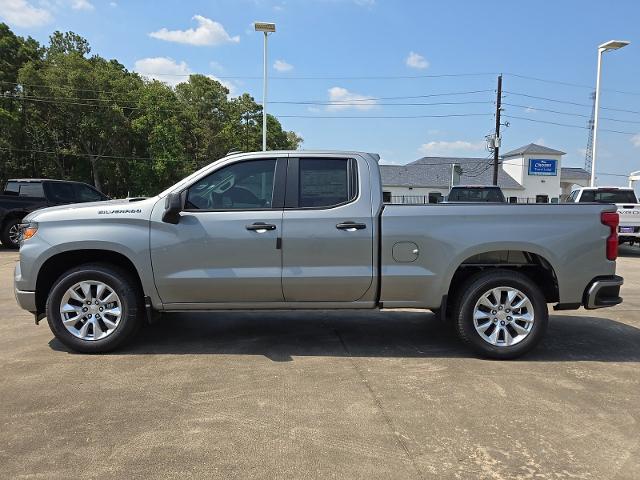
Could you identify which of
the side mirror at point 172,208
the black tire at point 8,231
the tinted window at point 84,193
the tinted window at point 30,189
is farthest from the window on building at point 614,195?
the black tire at point 8,231

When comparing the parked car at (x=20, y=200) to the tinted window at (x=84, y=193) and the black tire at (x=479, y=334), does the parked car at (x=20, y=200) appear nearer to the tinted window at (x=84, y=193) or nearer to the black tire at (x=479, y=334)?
the tinted window at (x=84, y=193)

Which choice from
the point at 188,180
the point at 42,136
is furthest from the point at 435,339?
the point at 42,136

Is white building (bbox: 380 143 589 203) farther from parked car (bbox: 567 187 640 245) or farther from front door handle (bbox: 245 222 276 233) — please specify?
front door handle (bbox: 245 222 276 233)

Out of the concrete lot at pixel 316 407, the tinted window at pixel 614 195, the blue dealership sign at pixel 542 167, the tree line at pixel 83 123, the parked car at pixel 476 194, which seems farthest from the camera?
the blue dealership sign at pixel 542 167

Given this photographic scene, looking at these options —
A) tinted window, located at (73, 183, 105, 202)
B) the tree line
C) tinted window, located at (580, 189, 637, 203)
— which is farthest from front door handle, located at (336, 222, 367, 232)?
the tree line

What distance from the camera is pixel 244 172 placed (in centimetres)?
511

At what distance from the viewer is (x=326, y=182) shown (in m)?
5.12

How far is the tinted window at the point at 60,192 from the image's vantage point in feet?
49.1

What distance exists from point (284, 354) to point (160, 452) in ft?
6.69

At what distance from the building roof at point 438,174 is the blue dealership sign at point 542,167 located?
2196mm

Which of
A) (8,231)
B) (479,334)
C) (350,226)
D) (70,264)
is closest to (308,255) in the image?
(350,226)

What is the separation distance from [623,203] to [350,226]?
13.1 m

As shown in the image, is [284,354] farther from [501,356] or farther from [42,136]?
[42,136]

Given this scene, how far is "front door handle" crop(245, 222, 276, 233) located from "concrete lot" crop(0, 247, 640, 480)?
125 centimetres
